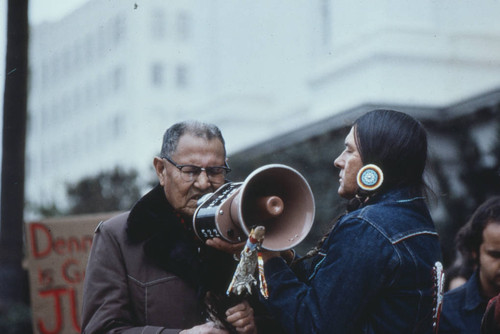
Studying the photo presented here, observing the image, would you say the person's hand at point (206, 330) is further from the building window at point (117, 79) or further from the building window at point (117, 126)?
the building window at point (117, 79)

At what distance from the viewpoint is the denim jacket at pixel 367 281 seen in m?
2.90

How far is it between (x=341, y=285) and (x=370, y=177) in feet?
1.57

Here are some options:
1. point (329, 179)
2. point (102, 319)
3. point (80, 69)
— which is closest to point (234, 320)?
point (102, 319)

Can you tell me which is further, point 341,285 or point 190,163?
point 190,163

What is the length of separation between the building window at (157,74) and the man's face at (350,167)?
4481 centimetres

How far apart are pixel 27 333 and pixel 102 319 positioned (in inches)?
188

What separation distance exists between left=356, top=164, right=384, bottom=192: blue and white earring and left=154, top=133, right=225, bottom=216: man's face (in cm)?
83

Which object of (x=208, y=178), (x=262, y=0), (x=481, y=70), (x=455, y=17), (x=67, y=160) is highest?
(x=262, y=0)

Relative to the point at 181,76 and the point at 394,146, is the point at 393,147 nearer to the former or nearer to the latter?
the point at 394,146

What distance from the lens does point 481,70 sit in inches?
478

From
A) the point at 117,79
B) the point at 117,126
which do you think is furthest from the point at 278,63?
the point at 117,79

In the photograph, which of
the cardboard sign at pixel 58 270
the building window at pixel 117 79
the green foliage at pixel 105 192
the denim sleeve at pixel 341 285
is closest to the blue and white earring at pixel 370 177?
the denim sleeve at pixel 341 285

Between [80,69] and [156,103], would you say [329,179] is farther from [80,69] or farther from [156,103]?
[80,69]

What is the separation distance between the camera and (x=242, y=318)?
125 inches
